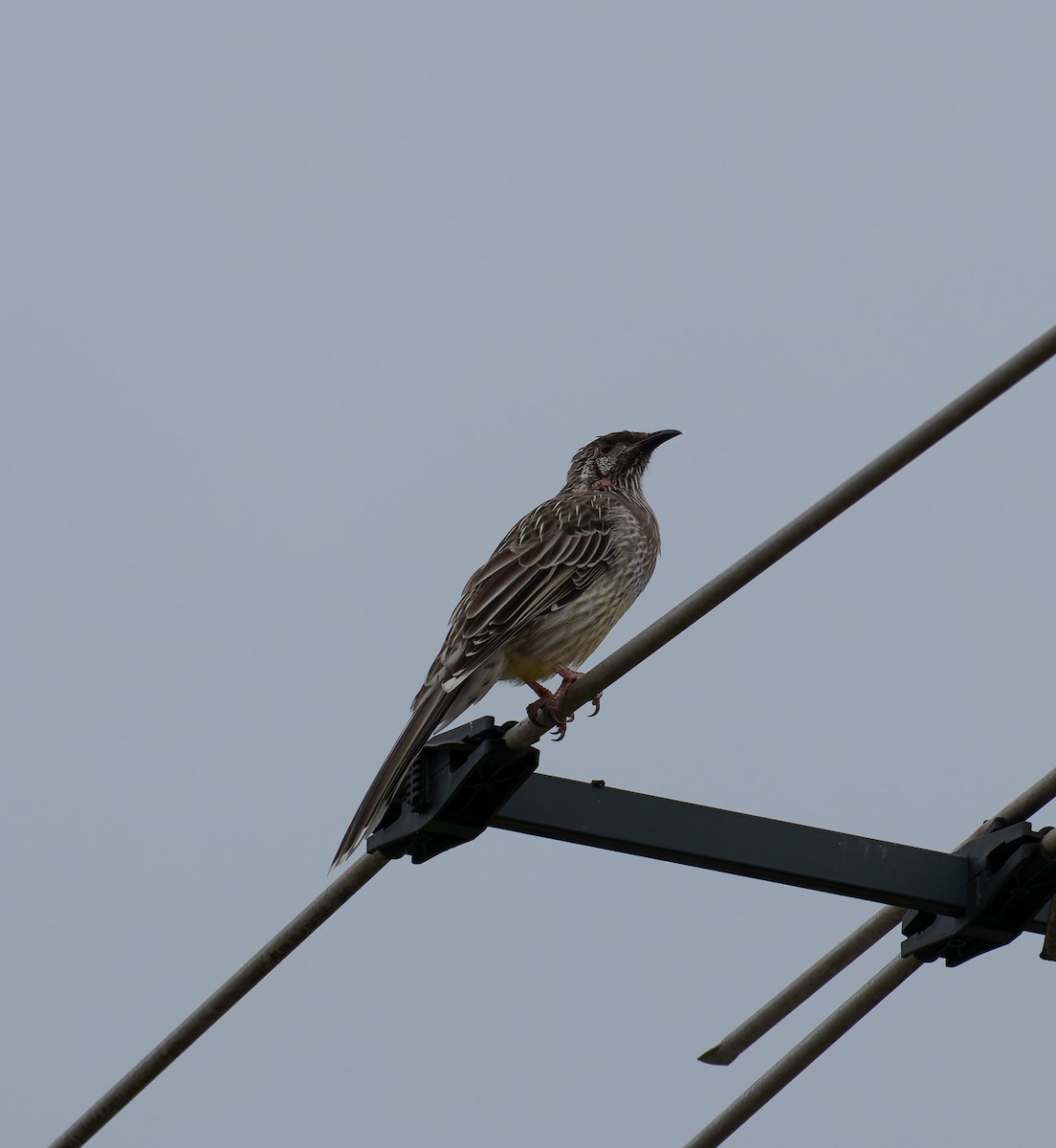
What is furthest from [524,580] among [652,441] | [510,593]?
[652,441]

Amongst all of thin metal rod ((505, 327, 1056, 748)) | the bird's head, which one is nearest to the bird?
the bird's head

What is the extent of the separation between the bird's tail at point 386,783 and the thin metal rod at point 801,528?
1.81ft

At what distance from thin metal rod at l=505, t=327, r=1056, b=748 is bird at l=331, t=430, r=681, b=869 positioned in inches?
58.4

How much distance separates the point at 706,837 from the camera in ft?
14.3

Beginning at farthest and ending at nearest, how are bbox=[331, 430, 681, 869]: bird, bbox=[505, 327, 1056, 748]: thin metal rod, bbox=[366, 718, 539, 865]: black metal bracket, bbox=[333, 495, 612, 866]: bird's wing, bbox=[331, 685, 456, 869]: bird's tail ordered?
bbox=[331, 430, 681, 869]: bird
bbox=[333, 495, 612, 866]: bird's wing
bbox=[331, 685, 456, 869]: bird's tail
bbox=[366, 718, 539, 865]: black metal bracket
bbox=[505, 327, 1056, 748]: thin metal rod

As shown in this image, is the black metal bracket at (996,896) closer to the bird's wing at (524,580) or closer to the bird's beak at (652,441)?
the bird's wing at (524,580)

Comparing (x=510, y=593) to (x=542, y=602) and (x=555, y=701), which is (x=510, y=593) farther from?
(x=555, y=701)

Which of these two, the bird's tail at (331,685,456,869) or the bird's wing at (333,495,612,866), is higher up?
the bird's wing at (333,495,612,866)

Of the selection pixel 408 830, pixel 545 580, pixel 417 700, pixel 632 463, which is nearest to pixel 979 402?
pixel 408 830

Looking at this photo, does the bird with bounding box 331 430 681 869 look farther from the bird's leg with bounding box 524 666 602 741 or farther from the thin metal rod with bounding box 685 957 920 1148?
the thin metal rod with bounding box 685 957 920 1148

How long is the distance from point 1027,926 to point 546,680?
312 cm

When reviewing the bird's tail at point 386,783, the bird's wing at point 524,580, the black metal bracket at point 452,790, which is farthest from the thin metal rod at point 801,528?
the bird's wing at point 524,580

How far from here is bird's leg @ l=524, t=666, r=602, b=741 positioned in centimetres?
457

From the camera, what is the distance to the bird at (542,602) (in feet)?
21.9
